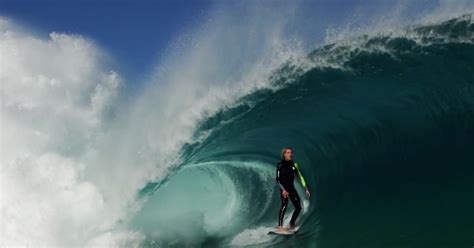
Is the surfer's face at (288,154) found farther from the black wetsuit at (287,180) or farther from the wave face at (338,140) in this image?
the wave face at (338,140)

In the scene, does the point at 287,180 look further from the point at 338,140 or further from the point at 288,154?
the point at 338,140

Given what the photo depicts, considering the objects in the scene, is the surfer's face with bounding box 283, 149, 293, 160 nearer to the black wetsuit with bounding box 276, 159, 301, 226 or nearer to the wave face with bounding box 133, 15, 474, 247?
the black wetsuit with bounding box 276, 159, 301, 226

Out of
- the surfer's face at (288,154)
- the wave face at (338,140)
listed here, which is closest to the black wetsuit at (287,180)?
the surfer's face at (288,154)

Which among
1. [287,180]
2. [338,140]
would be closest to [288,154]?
[287,180]

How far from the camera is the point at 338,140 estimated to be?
38.1ft

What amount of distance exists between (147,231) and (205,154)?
264 cm

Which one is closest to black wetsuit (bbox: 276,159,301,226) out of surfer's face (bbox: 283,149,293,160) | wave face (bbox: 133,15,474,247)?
surfer's face (bbox: 283,149,293,160)

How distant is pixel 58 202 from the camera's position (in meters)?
8.64

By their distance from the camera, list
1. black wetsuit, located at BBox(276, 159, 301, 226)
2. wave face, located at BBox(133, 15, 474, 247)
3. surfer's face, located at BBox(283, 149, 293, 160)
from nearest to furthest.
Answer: surfer's face, located at BBox(283, 149, 293, 160) → black wetsuit, located at BBox(276, 159, 301, 226) → wave face, located at BBox(133, 15, 474, 247)

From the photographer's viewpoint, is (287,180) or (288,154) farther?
(287,180)

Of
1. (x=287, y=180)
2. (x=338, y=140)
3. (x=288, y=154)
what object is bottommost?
(x=287, y=180)

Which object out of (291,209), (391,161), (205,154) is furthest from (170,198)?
(391,161)

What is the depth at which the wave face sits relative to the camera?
9.22 metres

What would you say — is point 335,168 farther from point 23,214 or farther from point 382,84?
point 23,214
